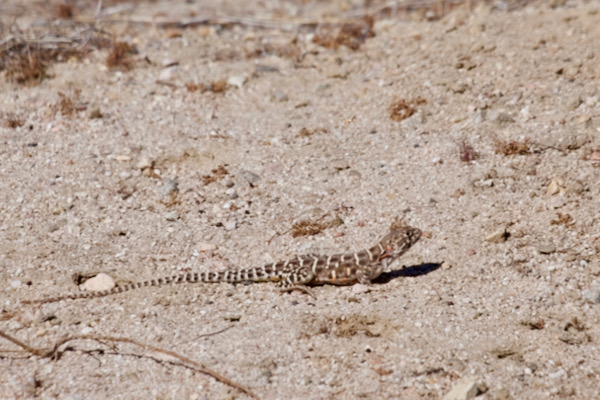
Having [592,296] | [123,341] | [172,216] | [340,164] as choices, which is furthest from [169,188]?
[592,296]

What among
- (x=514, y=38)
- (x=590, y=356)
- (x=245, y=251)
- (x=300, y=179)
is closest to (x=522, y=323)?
(x=590, y=356)

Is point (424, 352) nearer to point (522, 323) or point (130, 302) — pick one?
point (522, 323)

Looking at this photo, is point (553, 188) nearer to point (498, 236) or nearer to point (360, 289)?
point (498, 236)

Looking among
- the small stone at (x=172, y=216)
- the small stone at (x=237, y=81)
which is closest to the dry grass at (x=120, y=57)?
the small stone at (x=237, y=81)

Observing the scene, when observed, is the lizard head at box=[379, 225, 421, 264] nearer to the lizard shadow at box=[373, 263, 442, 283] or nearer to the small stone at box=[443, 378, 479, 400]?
the lizard shadow at box=[373, 263, 442, 283]

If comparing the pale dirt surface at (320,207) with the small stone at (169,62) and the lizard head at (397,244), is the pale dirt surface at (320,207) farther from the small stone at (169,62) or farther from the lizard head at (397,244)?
the lizard head at (397,244)

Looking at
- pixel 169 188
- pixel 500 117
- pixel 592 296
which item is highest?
pixel 500 117

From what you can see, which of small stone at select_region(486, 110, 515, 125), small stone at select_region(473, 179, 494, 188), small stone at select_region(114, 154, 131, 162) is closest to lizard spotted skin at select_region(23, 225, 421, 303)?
small stone at select_region(473, 179, 494, 188)
